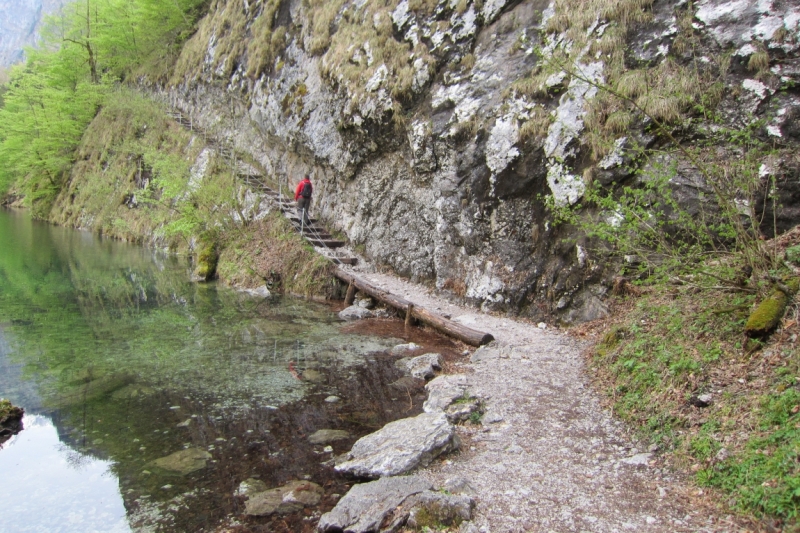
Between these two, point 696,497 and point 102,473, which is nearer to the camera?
point 696,497

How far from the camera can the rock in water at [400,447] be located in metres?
5.22

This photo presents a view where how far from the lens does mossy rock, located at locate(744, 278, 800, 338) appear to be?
5.11 m

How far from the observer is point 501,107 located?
A: 1154 centimetres

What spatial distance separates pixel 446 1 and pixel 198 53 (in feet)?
75.5

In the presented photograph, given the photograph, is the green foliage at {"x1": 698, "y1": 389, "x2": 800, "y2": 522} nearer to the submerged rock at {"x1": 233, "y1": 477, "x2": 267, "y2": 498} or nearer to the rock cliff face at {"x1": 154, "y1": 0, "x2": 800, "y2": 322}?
the rock cliff face at {"x1": 154, "y1": 0, "x2": 800, "y2": 322}

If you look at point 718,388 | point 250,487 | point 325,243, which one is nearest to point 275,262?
point 325,243

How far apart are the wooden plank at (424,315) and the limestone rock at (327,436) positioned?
380 centimetres

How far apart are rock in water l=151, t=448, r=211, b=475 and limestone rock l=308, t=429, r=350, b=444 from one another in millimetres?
1264

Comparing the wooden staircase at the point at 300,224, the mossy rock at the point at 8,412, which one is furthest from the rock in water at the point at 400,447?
the wooden staircase at the point at 300,224

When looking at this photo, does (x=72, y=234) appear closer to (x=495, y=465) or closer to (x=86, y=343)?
(x=86, y=343)

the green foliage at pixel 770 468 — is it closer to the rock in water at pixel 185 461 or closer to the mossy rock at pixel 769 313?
the mossy rock at pixel 769 313

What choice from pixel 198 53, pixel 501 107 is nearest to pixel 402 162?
pixel 501 107

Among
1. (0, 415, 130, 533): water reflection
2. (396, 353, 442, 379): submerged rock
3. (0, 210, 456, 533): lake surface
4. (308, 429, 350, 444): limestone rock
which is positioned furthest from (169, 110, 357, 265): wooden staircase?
(0, 415, 130, 533): water reflection

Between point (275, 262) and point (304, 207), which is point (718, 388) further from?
point (304, 207)
